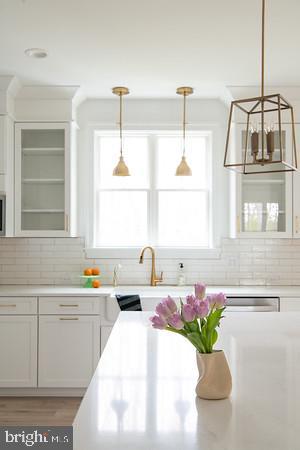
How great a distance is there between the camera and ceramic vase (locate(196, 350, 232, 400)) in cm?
148

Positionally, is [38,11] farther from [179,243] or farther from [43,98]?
[179,243]

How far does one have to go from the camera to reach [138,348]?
2.11 metres

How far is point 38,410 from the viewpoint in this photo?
3922mm

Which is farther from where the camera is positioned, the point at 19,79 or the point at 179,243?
the point at 179,243

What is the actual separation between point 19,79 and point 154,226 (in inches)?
74.3

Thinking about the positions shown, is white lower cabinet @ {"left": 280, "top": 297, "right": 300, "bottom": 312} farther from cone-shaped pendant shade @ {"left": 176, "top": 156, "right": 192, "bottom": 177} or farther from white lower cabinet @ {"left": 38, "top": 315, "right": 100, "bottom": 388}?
white lower cabinet @ {"left": 38, "top": 315, "right": 100, "bottom": 388}

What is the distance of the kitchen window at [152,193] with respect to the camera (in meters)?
4.98

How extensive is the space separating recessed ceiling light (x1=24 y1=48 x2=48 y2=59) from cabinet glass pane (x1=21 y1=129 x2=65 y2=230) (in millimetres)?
961

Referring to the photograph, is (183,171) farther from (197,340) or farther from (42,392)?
(197,340)

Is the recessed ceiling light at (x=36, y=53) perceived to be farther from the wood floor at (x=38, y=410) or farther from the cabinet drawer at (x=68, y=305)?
the wood floor at (x=38, y=410)

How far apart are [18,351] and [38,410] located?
539 millimetres

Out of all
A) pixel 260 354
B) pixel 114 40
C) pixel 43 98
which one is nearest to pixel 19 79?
pixel 43 98

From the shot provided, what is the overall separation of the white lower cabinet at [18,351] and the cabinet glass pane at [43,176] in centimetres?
94

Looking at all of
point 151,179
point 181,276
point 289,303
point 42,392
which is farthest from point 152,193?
point 42,392
